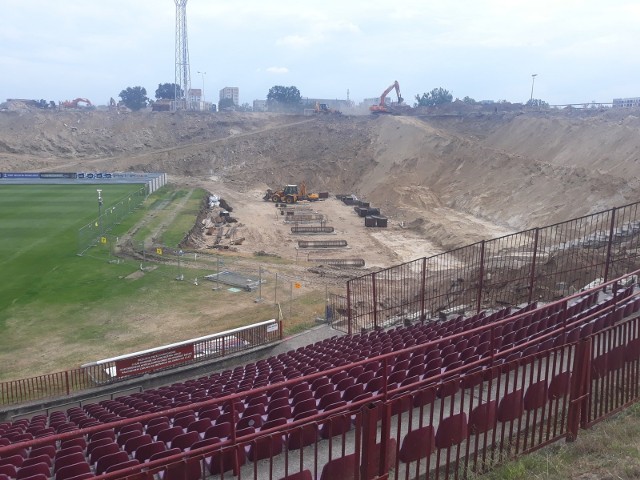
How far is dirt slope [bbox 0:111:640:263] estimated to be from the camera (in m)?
48.0

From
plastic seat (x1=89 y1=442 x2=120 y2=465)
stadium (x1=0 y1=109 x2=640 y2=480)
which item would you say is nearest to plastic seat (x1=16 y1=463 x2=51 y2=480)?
stadium (x1=0 y1=109 x2=640 y2=480)

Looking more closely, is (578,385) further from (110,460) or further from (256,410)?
(110,460)

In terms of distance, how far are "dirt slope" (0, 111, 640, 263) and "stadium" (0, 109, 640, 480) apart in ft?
1.44

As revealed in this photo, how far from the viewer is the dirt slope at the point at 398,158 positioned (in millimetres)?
47959

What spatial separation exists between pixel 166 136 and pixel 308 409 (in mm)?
99034

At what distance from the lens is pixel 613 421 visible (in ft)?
23.2

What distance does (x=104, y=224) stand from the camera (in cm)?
4225

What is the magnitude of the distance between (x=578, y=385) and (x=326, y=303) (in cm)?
1916

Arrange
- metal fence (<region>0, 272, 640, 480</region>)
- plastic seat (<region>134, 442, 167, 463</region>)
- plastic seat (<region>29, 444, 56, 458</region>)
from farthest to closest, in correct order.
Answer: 1. plastic seat (<region>29, 444, 56, 458</region>)
2. plastic seat (<region>134, 442, 167, 463</region>)
3. metal fence (<region>0, 272, 640, 480</region>)

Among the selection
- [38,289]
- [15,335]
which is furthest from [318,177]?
[15,335]

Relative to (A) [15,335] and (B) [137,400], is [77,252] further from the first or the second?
(B) [137,400]

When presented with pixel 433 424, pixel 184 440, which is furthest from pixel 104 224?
pixel 433 424

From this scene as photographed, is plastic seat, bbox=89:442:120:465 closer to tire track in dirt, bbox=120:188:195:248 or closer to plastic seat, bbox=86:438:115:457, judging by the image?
plastic seat, bbox=86:438:115:457

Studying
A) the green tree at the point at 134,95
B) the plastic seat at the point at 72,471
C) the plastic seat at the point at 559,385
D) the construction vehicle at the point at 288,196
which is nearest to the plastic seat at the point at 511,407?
the plastic seat at the point at 559,385
